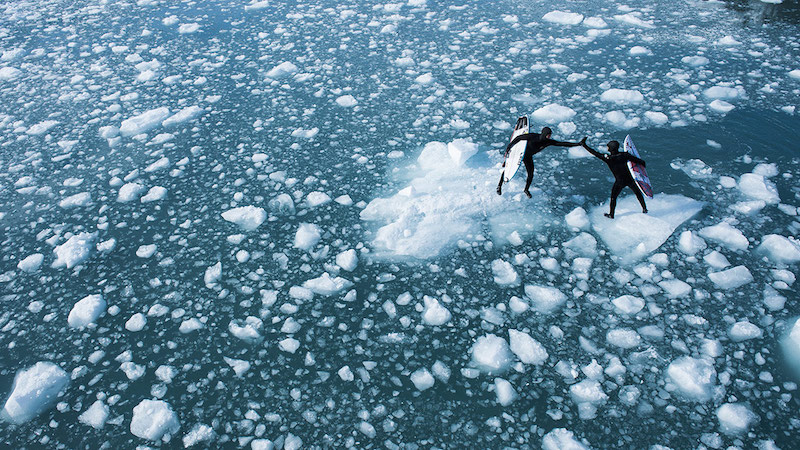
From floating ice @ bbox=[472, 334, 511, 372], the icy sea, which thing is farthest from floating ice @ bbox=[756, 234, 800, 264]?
floating ice @ bbox=[472, 334, 511, 372]

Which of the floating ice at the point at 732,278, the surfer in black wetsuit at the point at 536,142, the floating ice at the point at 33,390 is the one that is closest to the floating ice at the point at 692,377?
the floating ice at the point at 732,278

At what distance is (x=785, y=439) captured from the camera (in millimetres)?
1912

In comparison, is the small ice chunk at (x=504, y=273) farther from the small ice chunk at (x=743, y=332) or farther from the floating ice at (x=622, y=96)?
the floating ice at (x=622, y=96)

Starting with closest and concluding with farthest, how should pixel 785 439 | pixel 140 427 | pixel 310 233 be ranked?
pixel 785 439 < pixel 140 427 < pixel 310 233

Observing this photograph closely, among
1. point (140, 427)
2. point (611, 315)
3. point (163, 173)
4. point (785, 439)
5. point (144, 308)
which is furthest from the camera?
point (163, 173)

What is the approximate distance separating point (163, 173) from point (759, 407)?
3.89 metres

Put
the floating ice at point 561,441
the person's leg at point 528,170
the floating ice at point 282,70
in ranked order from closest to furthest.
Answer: the floating ice at point 561,441 < the person's leg at point 528,170 < the floating ice at point 282,70

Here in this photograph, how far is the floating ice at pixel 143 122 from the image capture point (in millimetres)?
4160

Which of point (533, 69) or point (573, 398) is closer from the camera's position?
point (573, 398)

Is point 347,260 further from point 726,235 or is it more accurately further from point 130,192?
point 726,235

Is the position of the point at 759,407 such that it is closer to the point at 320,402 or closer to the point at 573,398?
the point at 573,398

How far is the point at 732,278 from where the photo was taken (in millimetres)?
2506

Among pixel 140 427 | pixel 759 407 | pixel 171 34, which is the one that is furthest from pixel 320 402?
pixel 171 34

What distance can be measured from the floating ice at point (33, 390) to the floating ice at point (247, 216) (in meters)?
1.22
